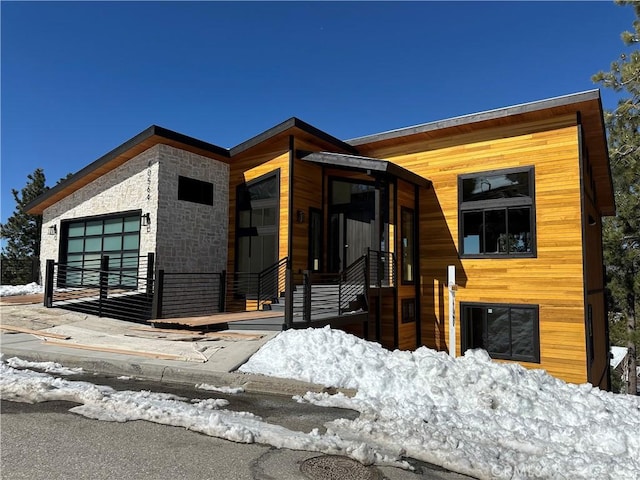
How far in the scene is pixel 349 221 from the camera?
46.6ft

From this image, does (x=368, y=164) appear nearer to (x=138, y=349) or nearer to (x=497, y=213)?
(x=497, y=213)

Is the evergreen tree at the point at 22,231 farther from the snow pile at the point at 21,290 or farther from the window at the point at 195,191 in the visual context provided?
the window at the point at 195,191

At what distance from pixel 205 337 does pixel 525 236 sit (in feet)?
29.1

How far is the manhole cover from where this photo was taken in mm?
3689

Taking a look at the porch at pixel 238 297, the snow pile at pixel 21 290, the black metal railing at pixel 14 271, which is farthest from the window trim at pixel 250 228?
the black metal railing at pixel 14 271

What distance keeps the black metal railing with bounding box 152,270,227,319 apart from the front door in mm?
3701

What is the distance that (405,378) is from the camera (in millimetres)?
6480

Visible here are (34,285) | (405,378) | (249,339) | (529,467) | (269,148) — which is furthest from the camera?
(34,285)

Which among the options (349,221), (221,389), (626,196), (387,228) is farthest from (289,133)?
(626,196)

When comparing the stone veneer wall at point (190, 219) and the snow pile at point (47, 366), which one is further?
the stone veneer wall at point (190, 219)

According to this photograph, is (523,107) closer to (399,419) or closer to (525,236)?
(525,236)

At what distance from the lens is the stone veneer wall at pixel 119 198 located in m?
13.5

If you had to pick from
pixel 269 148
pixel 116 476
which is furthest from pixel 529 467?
pixel 269 148

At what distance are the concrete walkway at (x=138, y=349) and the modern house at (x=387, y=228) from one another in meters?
1.21
